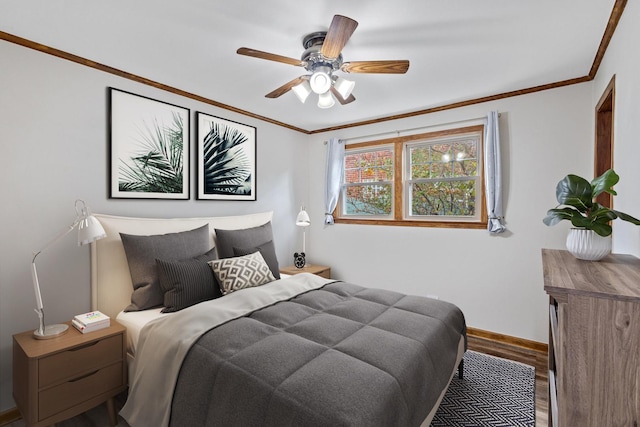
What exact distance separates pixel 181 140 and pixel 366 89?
6.24ft

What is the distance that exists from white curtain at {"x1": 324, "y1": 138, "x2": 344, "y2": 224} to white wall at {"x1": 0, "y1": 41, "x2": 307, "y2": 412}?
2335 mm

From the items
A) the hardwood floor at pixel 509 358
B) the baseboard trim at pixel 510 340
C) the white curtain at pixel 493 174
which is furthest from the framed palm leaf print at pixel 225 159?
the baseboard trim at pixel 510 340

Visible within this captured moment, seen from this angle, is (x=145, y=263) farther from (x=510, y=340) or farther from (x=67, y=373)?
(x=510, y=340)

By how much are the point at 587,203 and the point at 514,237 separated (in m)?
1.85

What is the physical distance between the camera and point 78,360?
1.82m

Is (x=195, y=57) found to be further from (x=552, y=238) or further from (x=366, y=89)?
(x=552, y=238)

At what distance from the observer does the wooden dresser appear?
0.95 m

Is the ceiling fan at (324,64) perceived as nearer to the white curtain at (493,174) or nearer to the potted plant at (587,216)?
the potted plant at (587,216)

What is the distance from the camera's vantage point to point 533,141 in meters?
3.00

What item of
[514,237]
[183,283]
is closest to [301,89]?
[183,283]

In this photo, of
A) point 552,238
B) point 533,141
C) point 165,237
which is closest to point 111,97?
point 165,237

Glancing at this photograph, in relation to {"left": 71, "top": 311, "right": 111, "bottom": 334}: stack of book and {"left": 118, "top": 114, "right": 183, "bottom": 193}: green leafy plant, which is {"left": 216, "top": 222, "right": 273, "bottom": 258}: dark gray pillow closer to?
{"left": 118, "top": 114, "right": 183, "bottom": 193}: green leafy plant

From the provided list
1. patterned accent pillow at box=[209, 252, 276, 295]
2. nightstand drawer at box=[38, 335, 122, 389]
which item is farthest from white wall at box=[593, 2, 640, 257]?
nightstand drawer at box=[38, 335, 122, 389]

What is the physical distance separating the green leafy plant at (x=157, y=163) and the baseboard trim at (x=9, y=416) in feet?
5.49
